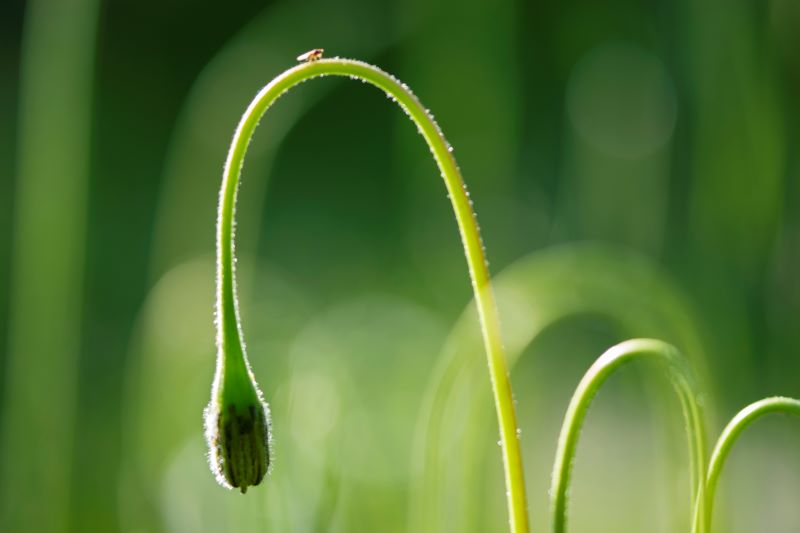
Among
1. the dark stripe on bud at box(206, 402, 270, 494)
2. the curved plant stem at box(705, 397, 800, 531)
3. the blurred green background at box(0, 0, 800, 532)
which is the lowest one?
the curved plant stem at box(705, 397, 800, 531)

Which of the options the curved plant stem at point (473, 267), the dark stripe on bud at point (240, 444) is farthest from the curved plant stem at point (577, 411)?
the dark stripe on bud at point (240, 444)

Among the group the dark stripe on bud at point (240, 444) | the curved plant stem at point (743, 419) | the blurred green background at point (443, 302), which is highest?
the blurred green background at point (443, 302)

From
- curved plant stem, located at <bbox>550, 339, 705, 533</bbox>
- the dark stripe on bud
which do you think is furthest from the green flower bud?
curved plant stem, located at <bbox>550, 339, 705, 533</bbox>

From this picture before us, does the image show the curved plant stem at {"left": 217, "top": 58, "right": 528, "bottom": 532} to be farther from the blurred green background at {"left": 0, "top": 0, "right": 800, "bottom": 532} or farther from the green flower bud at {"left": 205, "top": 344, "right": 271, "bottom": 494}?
the blurred green background at {"left": 0, "top": 0, "right": 800, "bottom": 532}

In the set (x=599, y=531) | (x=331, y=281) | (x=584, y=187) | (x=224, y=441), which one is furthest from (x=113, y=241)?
(x=224, y=441)

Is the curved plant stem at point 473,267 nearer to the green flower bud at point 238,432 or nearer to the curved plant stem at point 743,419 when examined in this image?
Result: the green flower bud at point 238,432

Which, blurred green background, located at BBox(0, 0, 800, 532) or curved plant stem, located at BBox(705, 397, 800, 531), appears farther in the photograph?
blurred green background, located at BBox(0, 0, 800, 532)

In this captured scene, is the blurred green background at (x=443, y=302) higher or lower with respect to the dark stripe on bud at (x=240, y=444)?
higher

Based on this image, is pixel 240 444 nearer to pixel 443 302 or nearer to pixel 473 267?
pixel 473 267

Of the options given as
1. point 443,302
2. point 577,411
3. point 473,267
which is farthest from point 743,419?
point 443,302
